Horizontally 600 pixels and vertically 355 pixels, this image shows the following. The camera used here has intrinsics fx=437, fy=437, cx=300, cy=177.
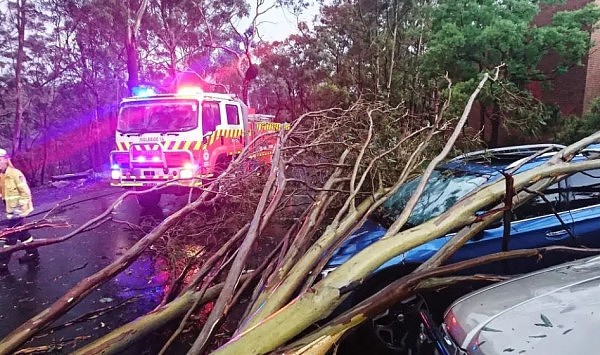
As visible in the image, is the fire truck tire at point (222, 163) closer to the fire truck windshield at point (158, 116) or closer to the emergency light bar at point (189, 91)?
the fire truck windshield at point (158, 116)

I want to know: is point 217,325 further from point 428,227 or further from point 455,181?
point 455,181

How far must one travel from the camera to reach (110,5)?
18078mm

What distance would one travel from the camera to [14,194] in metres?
5.97

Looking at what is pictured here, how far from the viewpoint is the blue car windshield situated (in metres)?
3.73

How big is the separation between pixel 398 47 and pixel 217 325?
12.1m

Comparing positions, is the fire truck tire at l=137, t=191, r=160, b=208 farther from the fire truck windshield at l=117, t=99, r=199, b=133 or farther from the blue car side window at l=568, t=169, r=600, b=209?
the blue car side window at l=568, t=169, r=600, b=209

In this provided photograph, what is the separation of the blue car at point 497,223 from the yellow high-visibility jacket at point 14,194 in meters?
4.82

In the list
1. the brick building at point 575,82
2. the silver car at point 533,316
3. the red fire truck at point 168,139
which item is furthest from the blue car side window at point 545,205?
the brick building at point 575,82

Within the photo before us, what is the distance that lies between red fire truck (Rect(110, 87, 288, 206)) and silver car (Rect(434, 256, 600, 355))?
639 cm

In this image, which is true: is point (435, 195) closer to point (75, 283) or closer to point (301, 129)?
point (301, 129)

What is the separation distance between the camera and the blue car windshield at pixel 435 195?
3.73 meters

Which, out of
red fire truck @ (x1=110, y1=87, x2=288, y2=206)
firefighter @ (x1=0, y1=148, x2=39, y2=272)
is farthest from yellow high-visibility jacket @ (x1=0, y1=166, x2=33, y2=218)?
red fire truck @ (x1=110, y1=87, x2=288, y2=206)

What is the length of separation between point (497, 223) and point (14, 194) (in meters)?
6.02

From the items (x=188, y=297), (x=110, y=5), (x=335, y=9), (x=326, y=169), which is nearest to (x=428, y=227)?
(x=188, y=297)
